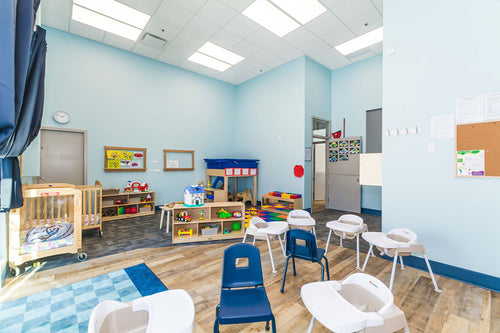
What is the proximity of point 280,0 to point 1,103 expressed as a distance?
4.25 metres

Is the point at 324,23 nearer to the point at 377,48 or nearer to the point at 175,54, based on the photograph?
the point at 377,48

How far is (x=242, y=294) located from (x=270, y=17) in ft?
15.2

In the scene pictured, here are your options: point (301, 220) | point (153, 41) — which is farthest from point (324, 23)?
point (301, 220)

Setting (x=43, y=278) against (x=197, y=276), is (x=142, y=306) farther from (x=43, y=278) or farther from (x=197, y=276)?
(x=43, y=278)

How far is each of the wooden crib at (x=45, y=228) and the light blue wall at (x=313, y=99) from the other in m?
4.68

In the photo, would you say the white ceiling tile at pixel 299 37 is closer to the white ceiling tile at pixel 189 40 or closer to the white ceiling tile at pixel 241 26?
the white ceiling tile at pixel 241 26

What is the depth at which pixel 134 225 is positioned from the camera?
14.8 feet

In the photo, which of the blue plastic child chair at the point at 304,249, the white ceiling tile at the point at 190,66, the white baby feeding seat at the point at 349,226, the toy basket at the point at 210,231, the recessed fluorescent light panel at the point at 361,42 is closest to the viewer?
the blue plastic child chair at the point at 304,249

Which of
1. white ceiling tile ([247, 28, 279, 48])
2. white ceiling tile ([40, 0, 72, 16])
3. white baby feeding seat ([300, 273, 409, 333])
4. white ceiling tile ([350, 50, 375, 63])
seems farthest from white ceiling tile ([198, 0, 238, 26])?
white baby feeding seat ([300, 273, 409, 333])

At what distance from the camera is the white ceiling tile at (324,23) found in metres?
4.07

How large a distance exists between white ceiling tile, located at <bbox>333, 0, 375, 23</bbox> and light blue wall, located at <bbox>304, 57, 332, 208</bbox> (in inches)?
60.8

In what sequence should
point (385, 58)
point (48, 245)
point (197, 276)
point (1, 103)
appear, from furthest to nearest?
point (385, 58), point (48, 245), point (197, 276), point (1, 103)

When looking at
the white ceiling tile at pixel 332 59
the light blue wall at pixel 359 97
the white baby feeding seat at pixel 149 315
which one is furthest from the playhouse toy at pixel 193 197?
the white ceiling tile at pixel 332 59

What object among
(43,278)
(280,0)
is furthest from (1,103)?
(280,0)
